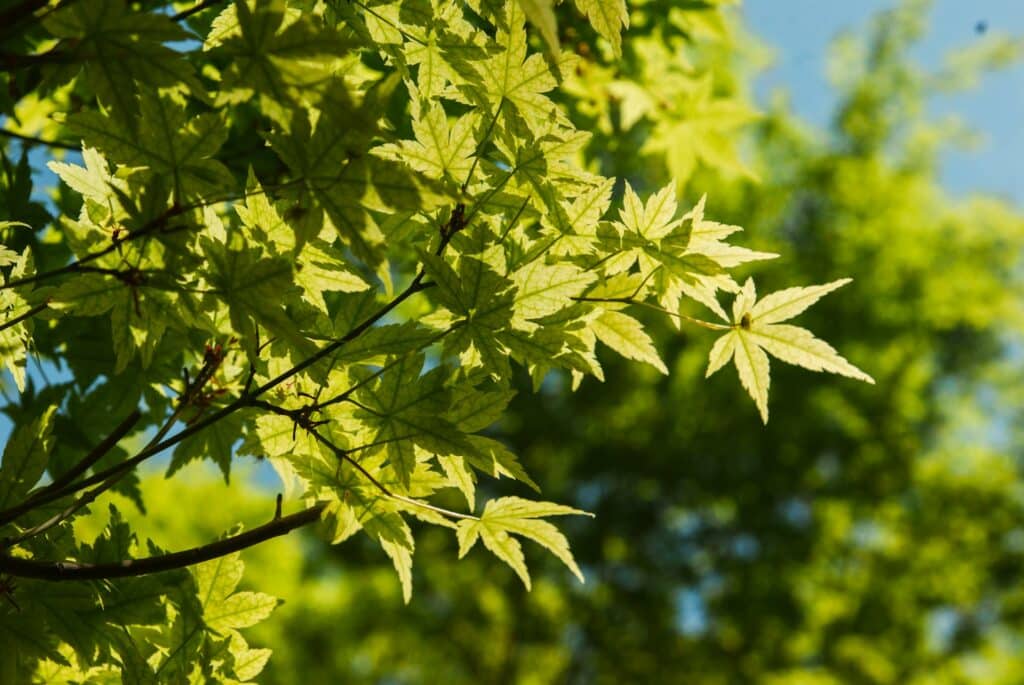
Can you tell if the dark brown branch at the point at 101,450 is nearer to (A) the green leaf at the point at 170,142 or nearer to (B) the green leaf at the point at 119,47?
(A) the green leaf at the point at 170,142

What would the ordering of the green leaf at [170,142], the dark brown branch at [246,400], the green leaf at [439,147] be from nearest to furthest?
the green leaf at [170,142], the dark brown branch at [246,400], the green leaf at [439,147]

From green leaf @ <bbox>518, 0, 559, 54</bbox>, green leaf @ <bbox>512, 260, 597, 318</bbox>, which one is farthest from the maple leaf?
green leaf @ <bbox>518, 0, 559, 54</bbox>

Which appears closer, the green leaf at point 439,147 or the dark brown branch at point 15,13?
the dark brown branch at point 15,13

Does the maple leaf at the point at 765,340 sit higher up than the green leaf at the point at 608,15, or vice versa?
the green leaf at the point at 608,15

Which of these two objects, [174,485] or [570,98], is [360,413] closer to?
[570,98]

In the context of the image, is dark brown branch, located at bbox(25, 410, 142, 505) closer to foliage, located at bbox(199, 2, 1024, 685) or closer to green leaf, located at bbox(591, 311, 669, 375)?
green leaf, located at bbox(591, 311, 669, 375)

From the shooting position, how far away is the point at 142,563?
133 centimetres

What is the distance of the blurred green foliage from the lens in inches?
617

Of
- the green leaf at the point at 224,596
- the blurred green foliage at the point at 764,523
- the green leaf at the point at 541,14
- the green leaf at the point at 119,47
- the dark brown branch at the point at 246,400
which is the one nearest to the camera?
the green leaf at the point at 541,14

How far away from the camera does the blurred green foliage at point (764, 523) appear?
15.7 meters

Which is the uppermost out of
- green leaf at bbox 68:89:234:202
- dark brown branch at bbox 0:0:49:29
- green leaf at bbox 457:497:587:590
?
dark brown branch at bbox 0:0:49:29

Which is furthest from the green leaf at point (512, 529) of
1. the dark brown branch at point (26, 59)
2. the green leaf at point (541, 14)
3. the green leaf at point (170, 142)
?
the dark brown branch at point (26, 59)

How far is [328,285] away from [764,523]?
15.8 meters

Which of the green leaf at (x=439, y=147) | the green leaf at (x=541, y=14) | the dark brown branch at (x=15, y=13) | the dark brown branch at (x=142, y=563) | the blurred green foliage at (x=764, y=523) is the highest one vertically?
the dark brown branch at (x=15, y=13)
